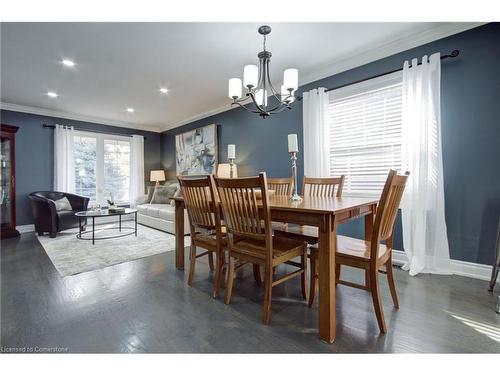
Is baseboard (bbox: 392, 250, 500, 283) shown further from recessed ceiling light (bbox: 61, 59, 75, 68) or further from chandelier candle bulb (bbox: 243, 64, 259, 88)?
recessed ceiling light (bbox: 61, 59, 75, 68)

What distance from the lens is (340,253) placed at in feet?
5.15

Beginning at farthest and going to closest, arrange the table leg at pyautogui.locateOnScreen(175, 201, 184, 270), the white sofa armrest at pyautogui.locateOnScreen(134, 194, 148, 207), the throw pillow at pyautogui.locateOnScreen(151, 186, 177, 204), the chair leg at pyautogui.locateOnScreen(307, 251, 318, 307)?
the white sofa armrest at pyautogui.locateOnScreen(134, 194, 148, 207) < the throw pillow at pyautogui.locateOnScreen(151, 186, 177, 204) < the table leg at pyautogui.locateOnScreen(175, 201, 184, 270) < the chair leg at pyautogui.locateOnScreen(307, 251, 318, 307)

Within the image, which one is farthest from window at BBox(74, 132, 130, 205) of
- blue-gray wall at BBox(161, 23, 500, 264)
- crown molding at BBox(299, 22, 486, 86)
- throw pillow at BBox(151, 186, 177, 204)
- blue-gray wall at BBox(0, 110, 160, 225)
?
blue-gray wall at BBox(161, 23, 500, 264)

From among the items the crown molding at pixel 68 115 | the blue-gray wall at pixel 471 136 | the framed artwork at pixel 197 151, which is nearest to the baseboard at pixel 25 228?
the crown molding at pixel 68 115

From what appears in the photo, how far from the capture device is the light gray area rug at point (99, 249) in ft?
8.92

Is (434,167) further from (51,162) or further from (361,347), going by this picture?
(51,162)

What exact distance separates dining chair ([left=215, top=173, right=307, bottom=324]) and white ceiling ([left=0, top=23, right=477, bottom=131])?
168 cm

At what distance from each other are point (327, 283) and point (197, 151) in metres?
4.58

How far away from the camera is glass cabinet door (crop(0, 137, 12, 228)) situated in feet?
13.1

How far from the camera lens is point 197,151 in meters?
5.44

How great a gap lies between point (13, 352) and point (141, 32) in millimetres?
Answer: 2680

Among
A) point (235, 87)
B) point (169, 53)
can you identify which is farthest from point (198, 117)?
point (235, 87)

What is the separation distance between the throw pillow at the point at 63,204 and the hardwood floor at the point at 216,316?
2.13 m
